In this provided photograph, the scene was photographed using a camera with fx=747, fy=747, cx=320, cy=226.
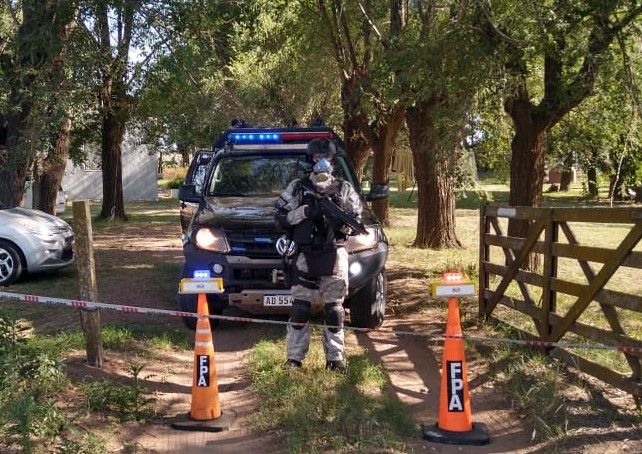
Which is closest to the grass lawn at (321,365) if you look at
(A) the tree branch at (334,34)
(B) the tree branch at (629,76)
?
(B) the tree branch at (629,76)

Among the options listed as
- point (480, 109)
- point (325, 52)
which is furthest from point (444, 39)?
point (325, 52)

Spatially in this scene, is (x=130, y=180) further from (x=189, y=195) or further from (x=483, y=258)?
(x=483, y=258)

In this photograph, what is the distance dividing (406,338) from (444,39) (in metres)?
3.54

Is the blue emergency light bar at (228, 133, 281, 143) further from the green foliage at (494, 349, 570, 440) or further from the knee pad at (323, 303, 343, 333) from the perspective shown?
the green foliage at (494, 349, 570, 440)

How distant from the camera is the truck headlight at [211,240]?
7.26 metres

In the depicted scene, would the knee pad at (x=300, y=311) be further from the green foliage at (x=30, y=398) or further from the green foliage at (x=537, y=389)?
the green foliage at (x=30, y=398)

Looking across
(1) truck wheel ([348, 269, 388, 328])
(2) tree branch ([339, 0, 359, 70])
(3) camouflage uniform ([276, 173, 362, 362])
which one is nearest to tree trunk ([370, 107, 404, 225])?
(2) tree branch ([339, 0, 359, 70])

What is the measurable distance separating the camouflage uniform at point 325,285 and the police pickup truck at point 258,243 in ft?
1.32

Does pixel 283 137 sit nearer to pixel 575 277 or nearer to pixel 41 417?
pixel 41 417

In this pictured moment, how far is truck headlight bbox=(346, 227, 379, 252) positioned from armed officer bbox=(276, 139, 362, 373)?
3.25ft

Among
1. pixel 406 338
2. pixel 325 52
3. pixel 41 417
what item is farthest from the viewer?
pixel 325 52

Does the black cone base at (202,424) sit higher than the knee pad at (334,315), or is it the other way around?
the knee pad at (334,315)

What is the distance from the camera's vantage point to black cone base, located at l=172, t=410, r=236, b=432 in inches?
199

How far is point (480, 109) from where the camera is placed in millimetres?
9461
